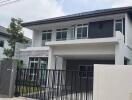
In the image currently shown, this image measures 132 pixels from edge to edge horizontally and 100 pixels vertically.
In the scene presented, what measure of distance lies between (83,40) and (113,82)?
6.80 m

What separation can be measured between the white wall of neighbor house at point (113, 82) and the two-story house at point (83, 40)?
5394mm

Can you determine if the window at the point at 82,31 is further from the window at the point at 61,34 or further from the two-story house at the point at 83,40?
the window at the point at 61,34

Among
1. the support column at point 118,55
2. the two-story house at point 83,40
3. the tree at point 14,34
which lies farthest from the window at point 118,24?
the tree at point 14,34

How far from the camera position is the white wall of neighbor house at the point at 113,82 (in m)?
8.29

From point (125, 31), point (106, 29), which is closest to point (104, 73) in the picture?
point (125, 31)

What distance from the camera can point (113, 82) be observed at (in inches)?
335

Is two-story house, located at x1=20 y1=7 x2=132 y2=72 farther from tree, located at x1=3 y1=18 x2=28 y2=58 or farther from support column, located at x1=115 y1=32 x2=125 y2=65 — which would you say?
tree, located at x1=3 y1=18 x2=28 y2=58

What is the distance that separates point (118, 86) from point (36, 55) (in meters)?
13.5

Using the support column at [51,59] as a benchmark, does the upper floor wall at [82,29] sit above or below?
above

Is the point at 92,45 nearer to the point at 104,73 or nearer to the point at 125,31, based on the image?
the point at 125,31

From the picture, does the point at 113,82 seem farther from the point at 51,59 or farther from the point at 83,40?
the point at 51,59

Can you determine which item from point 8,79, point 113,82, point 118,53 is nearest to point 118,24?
point 118,53

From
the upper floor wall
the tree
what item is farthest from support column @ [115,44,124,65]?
the tree

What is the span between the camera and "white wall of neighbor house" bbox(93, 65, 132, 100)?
8292 millimetres
